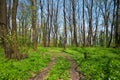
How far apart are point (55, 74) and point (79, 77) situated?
155 cm

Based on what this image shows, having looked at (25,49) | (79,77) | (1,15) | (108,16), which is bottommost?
(79,77)

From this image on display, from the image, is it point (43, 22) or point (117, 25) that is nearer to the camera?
point (117, 25)

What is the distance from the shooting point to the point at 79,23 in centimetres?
5800

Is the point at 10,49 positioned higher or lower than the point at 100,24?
lower

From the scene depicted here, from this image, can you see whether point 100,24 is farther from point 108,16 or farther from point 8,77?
point 8,77

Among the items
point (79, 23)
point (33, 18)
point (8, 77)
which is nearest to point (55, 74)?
point (8, 77)

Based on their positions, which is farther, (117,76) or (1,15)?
(1,15)

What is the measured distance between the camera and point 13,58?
59.0 feet

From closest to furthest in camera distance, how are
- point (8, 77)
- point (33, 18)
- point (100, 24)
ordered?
point (8, 77), point (33, 18), point (100, 24)

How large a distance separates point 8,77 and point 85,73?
4.64 meters

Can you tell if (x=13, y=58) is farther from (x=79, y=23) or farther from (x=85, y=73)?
(x=79, y=23)

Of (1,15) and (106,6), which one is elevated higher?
(106,6)

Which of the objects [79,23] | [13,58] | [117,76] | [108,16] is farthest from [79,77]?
[79,23]

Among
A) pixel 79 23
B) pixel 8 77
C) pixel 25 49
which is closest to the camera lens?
pixel 8 77
